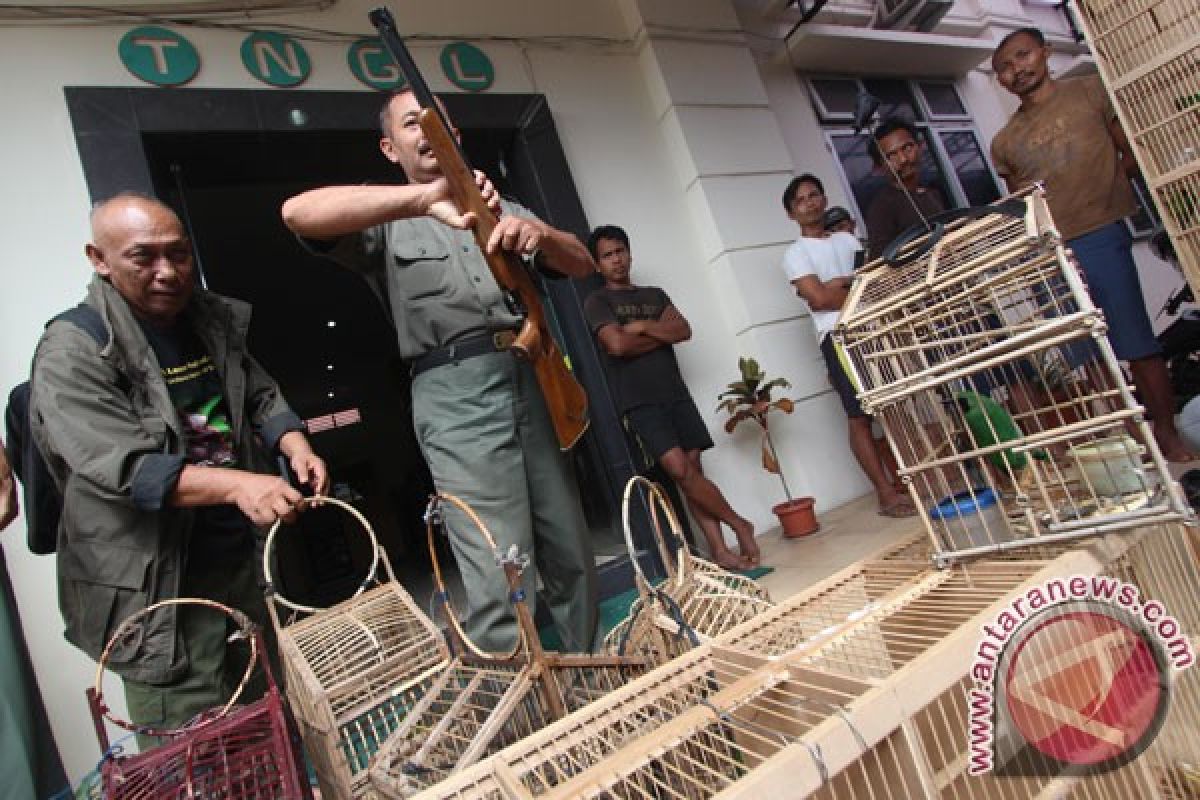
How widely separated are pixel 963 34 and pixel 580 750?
6464 mm

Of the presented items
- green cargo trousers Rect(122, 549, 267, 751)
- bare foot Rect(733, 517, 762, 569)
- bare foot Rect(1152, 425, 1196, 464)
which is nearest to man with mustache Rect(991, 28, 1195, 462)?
bare foot Rect(1152, 425, 1196, 464)

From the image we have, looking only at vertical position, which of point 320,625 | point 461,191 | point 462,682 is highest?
point 461,191

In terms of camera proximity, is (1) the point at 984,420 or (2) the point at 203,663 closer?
(1) the point at 984,420

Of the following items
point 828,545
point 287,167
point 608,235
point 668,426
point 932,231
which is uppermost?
point 287,167

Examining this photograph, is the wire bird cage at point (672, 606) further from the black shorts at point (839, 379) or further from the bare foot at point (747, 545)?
the black shorts at point (839, 379)

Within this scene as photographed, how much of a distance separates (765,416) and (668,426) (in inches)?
25.5

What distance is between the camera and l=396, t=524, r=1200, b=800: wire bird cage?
573mm

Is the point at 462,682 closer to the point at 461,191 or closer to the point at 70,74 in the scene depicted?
the point at 461,191

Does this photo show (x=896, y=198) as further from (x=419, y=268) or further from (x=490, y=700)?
(x=490, y=700)

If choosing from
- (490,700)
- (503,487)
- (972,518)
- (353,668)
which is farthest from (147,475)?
(972,518)

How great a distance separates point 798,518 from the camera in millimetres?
2848

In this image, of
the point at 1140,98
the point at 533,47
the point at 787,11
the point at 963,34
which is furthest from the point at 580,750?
the point at 963,34

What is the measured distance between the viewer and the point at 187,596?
52.2 inches

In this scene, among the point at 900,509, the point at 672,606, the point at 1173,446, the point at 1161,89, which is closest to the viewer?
the point at 672,606
